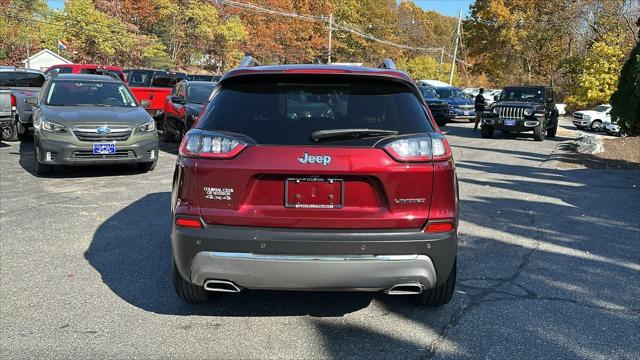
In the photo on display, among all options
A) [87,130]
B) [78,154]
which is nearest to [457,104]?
[87,130]

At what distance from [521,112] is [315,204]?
1710 centimetres

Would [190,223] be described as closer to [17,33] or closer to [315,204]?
[315,204]

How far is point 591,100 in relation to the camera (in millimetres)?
33594

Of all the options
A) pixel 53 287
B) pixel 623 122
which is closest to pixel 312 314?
pixel 53 287

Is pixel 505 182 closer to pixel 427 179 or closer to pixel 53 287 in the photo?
pixel 427 179

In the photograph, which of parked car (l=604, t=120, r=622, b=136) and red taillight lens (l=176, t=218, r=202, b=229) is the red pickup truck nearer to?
red taillight lens (l=176, t=218, r=202, b=229)

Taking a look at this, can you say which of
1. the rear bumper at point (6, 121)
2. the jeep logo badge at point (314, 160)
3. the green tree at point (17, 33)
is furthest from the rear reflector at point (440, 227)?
the green tree at point (17, 33)

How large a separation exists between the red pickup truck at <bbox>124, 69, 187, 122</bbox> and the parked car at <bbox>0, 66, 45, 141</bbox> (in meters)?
3.20

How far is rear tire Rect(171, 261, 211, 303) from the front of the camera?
3.88m

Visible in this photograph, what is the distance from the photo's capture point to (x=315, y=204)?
333 cm

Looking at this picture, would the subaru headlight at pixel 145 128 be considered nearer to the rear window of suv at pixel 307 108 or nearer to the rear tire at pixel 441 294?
the rear window of suv at pixel 307 108

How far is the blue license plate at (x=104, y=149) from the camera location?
29.4 ft

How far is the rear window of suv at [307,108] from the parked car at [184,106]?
9.18m

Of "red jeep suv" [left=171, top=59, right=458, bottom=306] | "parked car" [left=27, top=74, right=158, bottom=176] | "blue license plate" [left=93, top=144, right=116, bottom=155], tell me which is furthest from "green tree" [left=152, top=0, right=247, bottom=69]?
"red jeep suv" [left=171, top=59, right=458, bottom=306]
